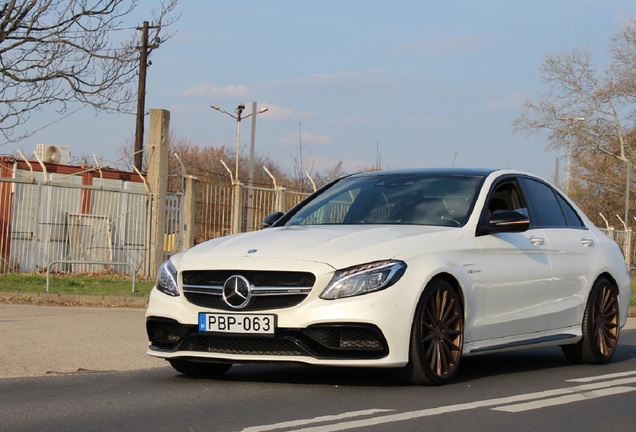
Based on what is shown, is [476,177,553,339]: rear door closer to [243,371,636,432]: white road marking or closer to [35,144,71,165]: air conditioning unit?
[243,371,636,432]: white road marking

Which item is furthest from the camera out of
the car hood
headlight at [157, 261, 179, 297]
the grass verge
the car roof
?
the grass verge

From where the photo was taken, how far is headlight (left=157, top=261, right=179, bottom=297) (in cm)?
763

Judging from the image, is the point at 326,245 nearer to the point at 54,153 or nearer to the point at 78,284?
the point at 78,284

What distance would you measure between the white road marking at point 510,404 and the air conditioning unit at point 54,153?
27067 millimetres

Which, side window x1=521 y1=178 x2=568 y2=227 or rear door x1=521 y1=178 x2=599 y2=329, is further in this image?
side window x1=521 y1=178 x2=568 y2=227

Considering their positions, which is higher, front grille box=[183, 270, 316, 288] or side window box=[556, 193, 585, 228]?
side window box=[556, 193, 585, 228]

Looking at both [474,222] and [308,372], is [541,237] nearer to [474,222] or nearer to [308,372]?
[474,222]

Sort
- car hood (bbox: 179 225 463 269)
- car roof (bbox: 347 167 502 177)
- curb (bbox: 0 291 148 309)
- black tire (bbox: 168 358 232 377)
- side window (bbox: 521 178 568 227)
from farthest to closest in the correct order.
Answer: curb (bbox: 0 291 148 309) < side window (bbox: 521 178 568 227) < car roof (bbox: 347 167 502 177) < black tire (bbox: 168 358 232 377) < car hood (bbox: 179 225 463 269)

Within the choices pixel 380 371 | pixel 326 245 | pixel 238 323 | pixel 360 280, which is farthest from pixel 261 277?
pixel 380 371

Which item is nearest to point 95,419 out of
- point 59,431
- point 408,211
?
point 59,431

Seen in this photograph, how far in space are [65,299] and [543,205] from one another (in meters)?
8.21

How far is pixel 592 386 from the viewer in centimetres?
800

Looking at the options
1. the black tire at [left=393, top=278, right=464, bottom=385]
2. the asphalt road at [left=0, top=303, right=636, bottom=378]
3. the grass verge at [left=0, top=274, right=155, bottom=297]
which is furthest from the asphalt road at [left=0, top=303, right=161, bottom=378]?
the black tire at [left=393, top=278, right=464, bottom=385]

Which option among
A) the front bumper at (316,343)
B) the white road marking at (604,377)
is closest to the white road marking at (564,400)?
the white road marking at (604,377)
